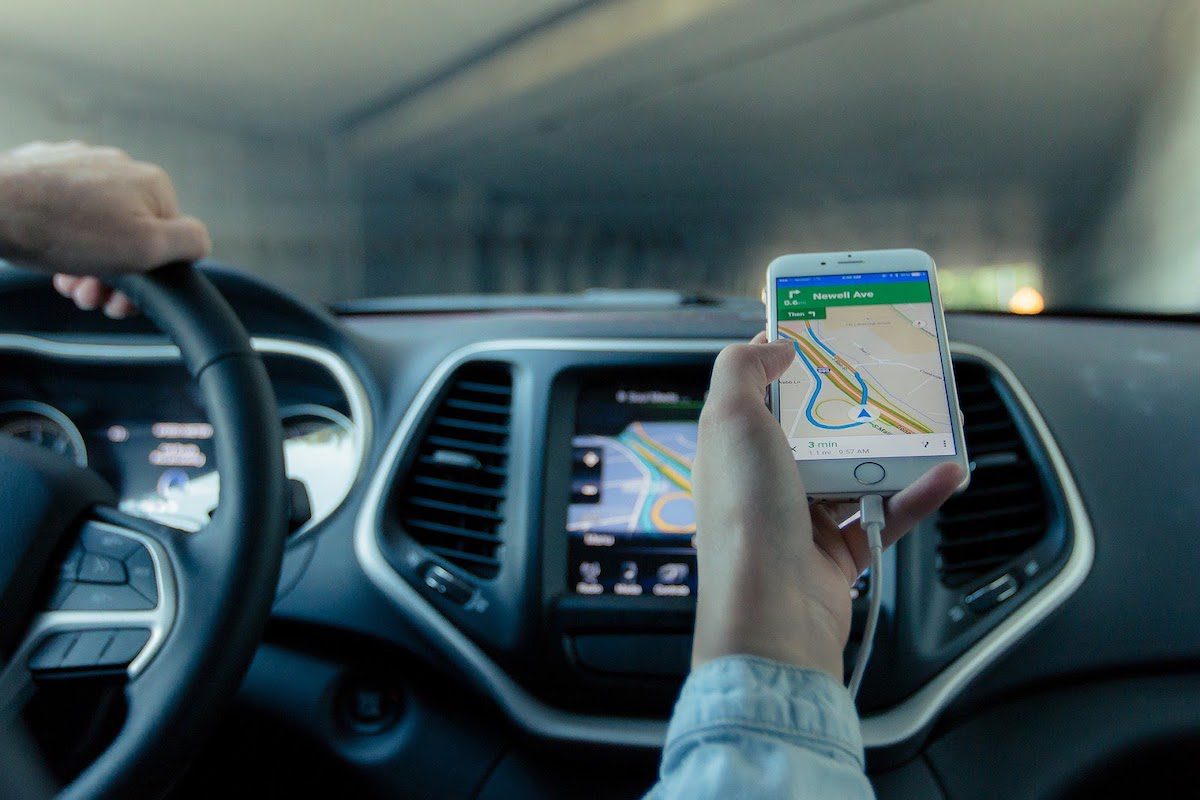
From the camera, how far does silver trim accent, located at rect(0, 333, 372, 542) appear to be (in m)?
1.57

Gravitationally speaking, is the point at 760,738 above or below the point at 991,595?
above

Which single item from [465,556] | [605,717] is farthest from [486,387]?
[605,717]

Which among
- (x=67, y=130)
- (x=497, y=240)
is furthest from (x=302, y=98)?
(x=67, y=130)

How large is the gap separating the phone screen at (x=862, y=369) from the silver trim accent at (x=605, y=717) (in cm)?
42

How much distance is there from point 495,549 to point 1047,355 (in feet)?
3.23

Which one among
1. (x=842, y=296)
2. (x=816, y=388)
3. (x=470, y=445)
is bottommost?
(x=470, y=445)

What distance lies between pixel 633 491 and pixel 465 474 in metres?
0.29

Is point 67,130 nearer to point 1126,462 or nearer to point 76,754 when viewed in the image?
point 76,754

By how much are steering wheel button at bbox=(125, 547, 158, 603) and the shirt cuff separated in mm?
629

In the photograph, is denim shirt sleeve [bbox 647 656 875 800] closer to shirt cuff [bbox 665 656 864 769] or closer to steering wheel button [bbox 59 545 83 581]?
shirt cuff [bbox 665 656 864 769]

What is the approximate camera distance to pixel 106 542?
1008 millimetres

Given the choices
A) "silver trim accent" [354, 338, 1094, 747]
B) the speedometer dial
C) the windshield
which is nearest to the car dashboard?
"silver trim accent" [354, 338, 1094, 747]

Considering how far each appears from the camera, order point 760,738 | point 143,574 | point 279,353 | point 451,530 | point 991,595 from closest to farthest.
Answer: point 760,738
point 143,574
point 991,595
point 451,530
point 279,353

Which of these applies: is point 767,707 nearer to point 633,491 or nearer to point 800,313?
point 800,313
